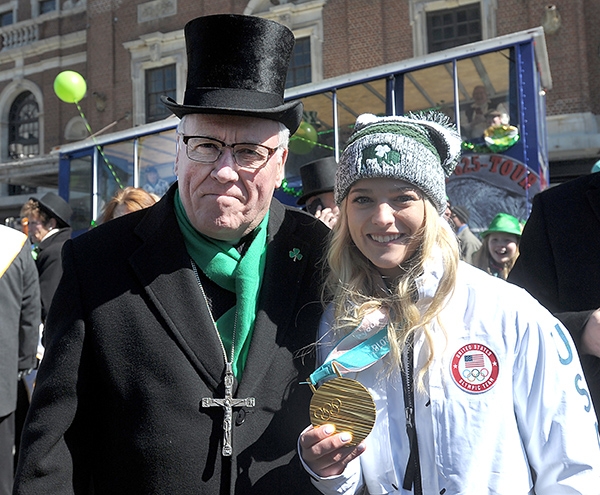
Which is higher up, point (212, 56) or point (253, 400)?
point (212, 56)

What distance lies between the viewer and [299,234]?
2.12 metres

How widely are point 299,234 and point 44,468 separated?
105cm

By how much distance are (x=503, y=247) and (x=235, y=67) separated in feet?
13.1

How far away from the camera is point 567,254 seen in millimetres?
2191

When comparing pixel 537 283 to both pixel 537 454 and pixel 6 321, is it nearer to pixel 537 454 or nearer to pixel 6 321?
pixel 537 454

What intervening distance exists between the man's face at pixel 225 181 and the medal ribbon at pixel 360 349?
0.48m

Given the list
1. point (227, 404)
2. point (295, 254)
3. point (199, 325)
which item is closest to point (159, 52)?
point (295, 254)

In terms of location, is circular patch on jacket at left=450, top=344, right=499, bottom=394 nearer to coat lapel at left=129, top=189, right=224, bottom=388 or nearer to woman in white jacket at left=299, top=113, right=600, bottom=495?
woman in white jacket at left=299, top=113, right=600, bottom=495

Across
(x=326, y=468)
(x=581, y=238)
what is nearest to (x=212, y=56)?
(x=326, y=468)

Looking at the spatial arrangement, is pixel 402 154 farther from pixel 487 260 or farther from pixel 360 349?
pixel 487 260

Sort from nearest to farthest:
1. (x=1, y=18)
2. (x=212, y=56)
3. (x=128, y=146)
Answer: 1. (x=212, y=56)
2. (x=128, y=146)
3. (x=1, y=18)

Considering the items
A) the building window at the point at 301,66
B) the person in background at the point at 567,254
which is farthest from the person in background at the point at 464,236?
the building window at the point at 301,66

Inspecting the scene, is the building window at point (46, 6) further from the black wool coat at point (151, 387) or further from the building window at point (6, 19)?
the black wool coat at point (151, 387)

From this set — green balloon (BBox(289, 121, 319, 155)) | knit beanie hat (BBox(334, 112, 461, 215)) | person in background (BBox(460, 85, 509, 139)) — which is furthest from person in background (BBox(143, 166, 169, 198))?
knit beanie hat (BBox(334, 112, 461, 215))
